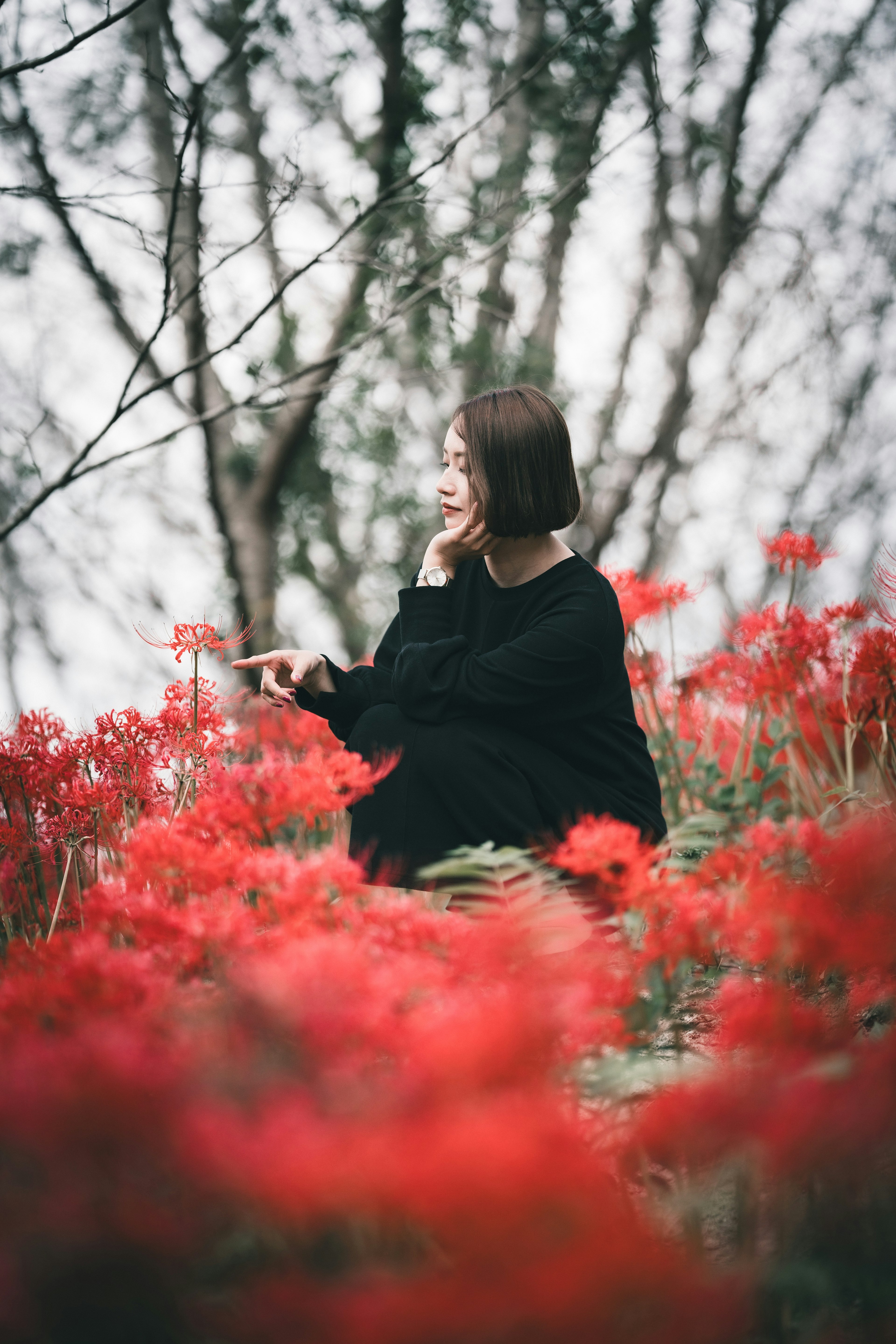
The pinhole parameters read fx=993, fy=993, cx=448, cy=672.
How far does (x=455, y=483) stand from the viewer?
92.0 inches

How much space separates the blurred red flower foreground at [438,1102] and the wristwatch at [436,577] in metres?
0.85

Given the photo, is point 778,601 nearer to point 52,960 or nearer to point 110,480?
point 52,960

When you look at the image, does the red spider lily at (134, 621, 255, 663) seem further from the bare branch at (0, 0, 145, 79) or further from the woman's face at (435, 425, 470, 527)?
the bare branch at (0, 0, 145, 79)

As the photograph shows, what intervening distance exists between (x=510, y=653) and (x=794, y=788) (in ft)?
4.50

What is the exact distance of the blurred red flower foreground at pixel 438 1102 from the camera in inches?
31.1

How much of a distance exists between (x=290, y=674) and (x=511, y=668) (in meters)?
0.59

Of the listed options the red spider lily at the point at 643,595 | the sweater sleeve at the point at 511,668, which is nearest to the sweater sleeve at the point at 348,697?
the sweater sleeve at the point at 511,668

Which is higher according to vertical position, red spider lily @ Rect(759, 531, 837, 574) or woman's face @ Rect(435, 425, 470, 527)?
woman's face @ Rect(435, 425, 470, 527)

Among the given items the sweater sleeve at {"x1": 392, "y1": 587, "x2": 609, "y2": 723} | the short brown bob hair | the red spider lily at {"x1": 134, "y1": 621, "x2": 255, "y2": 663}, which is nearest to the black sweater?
the sweater sleeve at {"x1": 392, "y1": 587, "x2": 609, "y2": 723}

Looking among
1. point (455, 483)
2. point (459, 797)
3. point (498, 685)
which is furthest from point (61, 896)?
point (455, 483)

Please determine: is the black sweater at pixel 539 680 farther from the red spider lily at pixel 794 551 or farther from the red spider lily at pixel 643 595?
the red spider lily at pixel 794 551

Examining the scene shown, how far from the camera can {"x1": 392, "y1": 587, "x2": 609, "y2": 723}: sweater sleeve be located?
209 cm

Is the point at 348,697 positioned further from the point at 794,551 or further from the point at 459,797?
the point at 794,551

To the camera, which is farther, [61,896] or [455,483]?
[455,483]
